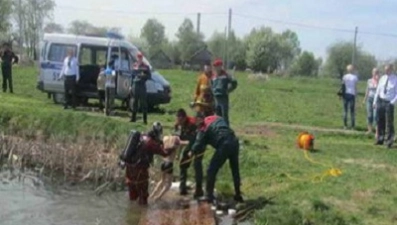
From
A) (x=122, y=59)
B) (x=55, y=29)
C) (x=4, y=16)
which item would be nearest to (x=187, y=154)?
(x=122, y=59)

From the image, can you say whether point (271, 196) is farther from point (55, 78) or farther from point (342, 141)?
point (55, 78)

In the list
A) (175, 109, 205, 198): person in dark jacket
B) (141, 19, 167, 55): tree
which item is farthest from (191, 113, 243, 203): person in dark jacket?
(141, 19, 167, 55): tree

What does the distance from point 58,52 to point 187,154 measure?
11.5 meters

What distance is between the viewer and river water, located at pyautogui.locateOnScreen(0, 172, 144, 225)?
11.4m

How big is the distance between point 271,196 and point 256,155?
271 cm

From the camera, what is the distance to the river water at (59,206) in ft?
37.4

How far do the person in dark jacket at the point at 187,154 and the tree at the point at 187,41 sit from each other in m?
71.9

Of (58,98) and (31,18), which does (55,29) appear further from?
(31,18)

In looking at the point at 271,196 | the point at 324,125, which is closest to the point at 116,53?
the point at 324,125

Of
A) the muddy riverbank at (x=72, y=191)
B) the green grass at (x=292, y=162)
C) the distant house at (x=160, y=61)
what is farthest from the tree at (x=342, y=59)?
the muddy riverbank at (x=72, y=191)

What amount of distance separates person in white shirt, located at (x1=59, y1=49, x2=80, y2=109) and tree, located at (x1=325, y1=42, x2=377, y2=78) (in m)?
55.0

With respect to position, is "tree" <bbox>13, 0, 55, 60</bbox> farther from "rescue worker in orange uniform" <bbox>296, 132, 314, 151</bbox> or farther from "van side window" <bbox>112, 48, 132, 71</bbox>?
"rescue worker in orange uniform" <bbox>296, 132, 314, 151</bbox>

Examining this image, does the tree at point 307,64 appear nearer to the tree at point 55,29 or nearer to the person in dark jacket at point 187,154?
the tree at point 55,29

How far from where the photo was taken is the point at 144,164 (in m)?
12.2
